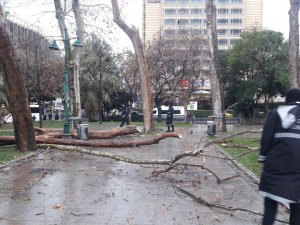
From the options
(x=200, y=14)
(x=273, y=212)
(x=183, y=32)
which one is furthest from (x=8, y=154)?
(x=200, y=14)

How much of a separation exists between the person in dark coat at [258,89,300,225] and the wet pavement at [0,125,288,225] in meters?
1.68

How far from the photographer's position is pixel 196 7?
4267 inches

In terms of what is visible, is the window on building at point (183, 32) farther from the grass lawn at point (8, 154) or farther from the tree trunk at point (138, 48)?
the grass lawn at point (8, 154)

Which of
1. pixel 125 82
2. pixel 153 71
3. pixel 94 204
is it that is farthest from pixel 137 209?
pixel 125 82

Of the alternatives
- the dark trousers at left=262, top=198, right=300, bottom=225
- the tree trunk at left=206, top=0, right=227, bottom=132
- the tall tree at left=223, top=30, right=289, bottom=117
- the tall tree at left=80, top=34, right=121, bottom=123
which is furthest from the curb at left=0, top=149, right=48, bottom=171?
the tall tree at left=80, top=34, right=121, bottom=123

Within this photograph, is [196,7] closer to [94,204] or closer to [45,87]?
[45,87]

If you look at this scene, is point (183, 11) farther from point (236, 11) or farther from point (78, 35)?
point (78, 35)

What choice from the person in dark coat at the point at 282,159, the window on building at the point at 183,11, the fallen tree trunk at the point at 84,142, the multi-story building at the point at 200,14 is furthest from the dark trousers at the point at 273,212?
the window on building at the point at 183,11

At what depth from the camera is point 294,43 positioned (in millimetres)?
17312

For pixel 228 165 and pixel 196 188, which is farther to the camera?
pixel 228 165

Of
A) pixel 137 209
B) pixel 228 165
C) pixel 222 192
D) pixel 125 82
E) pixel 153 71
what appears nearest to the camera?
pixel 137 209

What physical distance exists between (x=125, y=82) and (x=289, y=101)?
152 feet

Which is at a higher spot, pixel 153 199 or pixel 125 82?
pixel 125 82

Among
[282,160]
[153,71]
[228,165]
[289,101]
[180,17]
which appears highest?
[180,17]
